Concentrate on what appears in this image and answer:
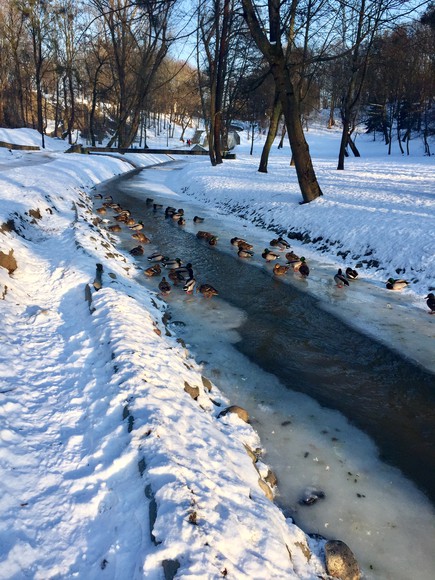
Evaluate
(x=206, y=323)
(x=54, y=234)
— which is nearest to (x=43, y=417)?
(x=206, y=323)

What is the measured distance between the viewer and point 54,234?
9969 millimetres

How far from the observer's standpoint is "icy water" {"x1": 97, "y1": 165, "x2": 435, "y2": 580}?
3.49m

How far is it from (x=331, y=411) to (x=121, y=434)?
2743 millimetres

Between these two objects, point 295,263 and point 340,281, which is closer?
point 340,281

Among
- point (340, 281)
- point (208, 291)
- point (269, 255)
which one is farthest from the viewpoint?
point (269, 255)

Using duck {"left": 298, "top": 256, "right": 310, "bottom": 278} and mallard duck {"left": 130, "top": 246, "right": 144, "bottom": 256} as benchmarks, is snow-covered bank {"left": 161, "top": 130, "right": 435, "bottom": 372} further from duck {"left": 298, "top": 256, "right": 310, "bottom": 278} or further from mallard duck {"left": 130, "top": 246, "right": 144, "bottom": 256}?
mallard duck {"left": 130, "top": 246, "right": 144, "bottom": 256}

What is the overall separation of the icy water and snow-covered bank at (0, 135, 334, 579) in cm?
40

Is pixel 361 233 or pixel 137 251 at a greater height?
pixel 361 233

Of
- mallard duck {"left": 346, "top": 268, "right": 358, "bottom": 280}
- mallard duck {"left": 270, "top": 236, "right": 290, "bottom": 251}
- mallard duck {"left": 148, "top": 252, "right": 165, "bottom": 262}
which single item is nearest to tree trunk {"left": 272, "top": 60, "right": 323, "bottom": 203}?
mallard duck {"left": 270, "top": 236, "right": 290, "bottom": 251}

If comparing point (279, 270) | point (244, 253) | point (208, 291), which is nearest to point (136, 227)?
point (244, 253)

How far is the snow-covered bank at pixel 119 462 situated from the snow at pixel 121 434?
11mm

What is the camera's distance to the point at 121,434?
3.42 meters

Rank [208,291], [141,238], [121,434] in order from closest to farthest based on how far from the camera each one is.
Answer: [121,434] → [208,291] → [141,238]

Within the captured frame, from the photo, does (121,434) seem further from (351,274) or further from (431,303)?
(351,274)
